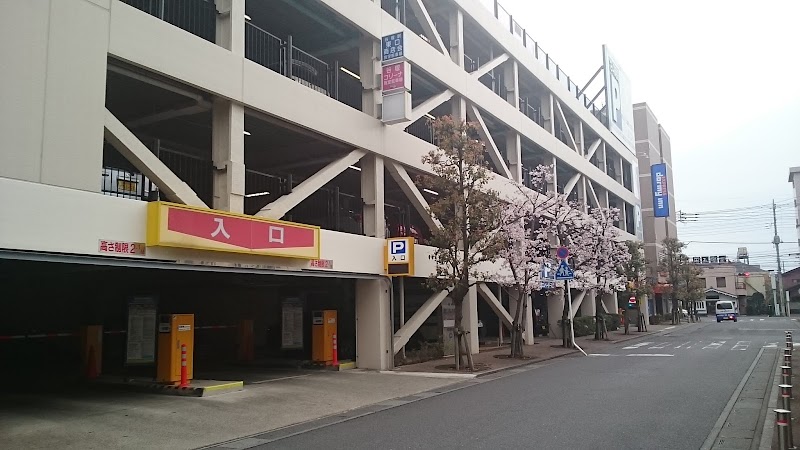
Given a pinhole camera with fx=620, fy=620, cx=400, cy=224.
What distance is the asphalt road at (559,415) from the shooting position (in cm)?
840

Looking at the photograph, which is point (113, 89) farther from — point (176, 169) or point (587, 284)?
point (587, 284)

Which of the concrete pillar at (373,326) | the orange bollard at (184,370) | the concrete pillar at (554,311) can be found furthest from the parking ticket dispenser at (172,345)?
the concrete pillar at (554,311)

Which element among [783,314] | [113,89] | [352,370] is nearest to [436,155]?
[352,370]

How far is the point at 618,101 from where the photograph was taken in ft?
154

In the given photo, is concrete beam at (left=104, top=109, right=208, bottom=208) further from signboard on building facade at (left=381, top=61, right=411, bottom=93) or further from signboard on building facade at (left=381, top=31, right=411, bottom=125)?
signboard on building facade at (left=381, top=61, right=411, bottom=93)

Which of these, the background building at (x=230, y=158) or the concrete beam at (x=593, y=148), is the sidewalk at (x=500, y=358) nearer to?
the background building at (x=230, y=158)

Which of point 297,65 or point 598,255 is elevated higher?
point 297,65

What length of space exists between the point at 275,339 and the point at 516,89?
1580 cm

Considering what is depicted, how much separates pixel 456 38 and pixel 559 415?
1697 cm

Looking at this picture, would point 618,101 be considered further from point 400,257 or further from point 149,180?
point 149,180

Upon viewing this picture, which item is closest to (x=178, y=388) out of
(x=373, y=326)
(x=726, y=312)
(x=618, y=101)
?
(x=373, y=326)

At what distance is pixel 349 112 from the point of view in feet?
55.7

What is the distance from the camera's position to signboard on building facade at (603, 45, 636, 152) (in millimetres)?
43812

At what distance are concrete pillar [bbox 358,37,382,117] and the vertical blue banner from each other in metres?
45.2
